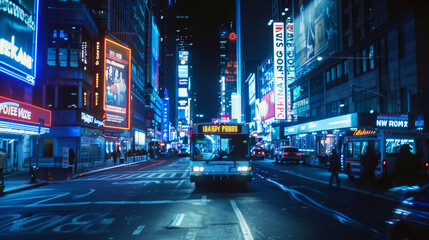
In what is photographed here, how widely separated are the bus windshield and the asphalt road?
1706 millimetres

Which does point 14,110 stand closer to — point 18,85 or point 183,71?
point 18,85

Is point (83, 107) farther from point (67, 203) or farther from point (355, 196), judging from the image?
point (355, 196)

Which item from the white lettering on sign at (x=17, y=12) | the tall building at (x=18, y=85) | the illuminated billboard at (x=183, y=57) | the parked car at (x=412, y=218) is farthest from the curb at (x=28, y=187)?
the illuminated billboard at (x=183, y=57)

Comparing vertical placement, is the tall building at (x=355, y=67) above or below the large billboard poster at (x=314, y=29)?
below

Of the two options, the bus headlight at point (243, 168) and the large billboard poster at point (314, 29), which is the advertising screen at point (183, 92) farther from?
the bus headlight at point (243, 168)

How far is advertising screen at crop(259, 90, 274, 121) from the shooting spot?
76.1 metres

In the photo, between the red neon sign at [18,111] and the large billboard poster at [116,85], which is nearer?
the red neon sign at [18,111]

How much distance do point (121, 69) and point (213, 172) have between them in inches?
1586

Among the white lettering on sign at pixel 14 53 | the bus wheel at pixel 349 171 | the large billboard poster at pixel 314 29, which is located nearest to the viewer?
the bus wheel at pixel 349 171

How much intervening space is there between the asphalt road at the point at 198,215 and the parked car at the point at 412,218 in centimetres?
247

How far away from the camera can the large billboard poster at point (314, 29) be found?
4531 cm

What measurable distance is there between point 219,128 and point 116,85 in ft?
123

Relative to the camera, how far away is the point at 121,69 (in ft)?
171

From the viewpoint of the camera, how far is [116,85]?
50438 millimetres
